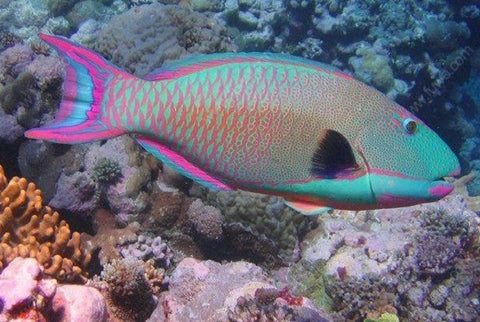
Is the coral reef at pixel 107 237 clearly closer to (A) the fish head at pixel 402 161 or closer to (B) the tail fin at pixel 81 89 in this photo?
(B) the tail fin at pixel 81 89

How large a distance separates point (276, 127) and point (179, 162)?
0.50 metres

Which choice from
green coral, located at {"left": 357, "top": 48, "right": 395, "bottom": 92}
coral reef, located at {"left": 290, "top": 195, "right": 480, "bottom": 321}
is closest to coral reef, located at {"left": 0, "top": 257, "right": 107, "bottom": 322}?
coral reef, located at {"left": 290, "top": 195, "right": 480, "bottom": 321}

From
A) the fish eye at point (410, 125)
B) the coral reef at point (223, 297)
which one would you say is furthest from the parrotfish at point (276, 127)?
the coral reef at point (223, 297)

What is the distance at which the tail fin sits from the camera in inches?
74.7

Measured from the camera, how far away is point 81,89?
1928 mm

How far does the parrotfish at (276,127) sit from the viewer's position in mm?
1774

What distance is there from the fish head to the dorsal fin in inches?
13.2

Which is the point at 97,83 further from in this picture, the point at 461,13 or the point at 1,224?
the point at 461,13

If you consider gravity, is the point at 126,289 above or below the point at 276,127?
below

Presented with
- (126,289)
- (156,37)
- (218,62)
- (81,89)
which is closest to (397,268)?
(126,289)

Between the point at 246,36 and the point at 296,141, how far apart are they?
28.7 ft

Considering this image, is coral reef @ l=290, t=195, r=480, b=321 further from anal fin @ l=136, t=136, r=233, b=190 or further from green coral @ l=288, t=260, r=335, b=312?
anal fin @ l=136, t=136, r=233, b=190

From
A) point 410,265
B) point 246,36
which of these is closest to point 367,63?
point 246,36

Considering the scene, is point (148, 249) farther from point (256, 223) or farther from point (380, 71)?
Answer: point (380, 71)
